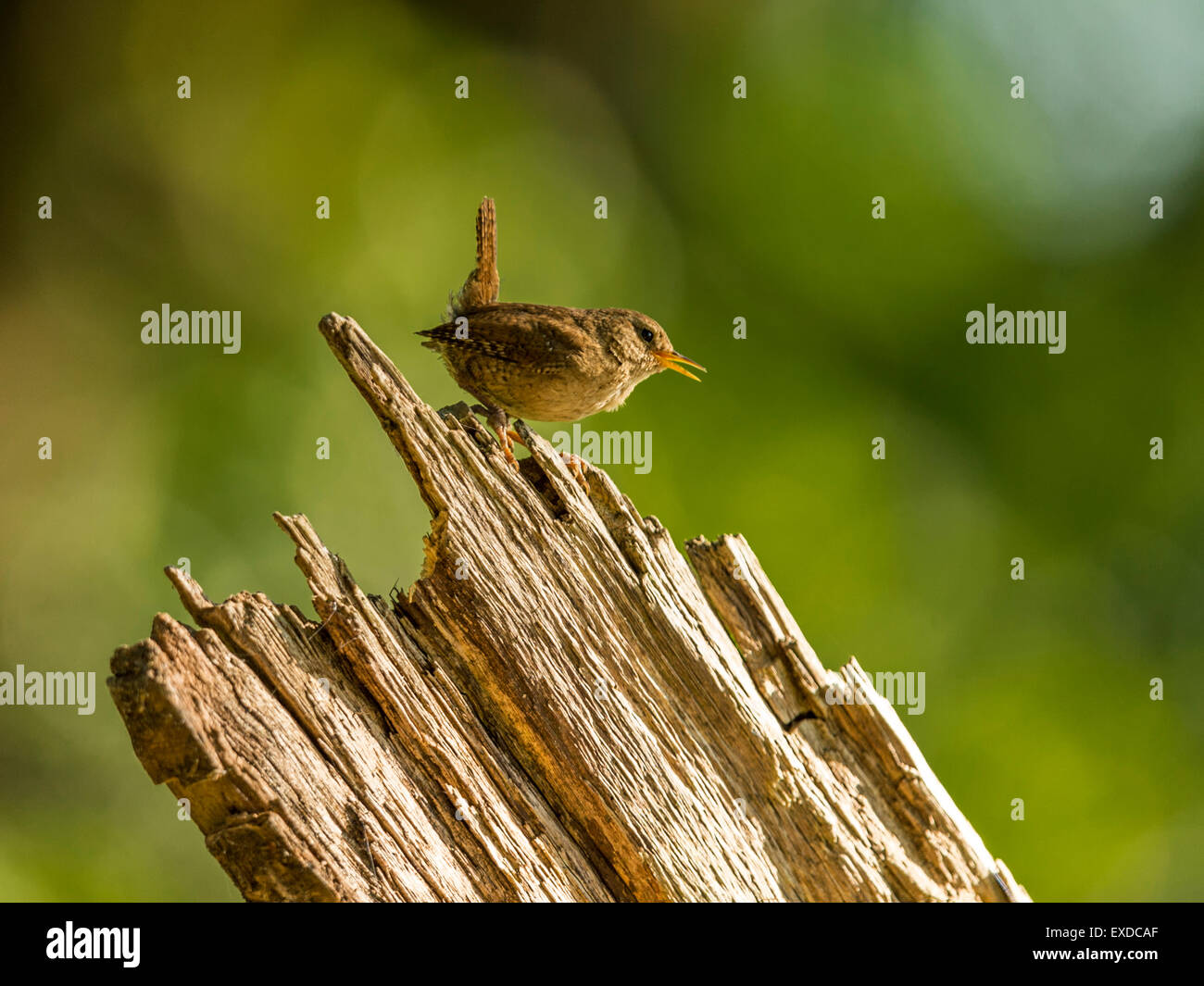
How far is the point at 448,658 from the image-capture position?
3188 millimetres

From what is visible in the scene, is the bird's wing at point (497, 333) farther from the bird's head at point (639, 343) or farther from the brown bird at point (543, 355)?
the bird's head at point (639, 343)

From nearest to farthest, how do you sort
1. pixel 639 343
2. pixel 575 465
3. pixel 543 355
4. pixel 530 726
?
pixel 530 726
pixel 575 465
pixel 543 355
pixel 639 343

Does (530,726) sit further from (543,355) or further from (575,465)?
(543,355)

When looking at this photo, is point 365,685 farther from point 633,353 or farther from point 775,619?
point 633,353

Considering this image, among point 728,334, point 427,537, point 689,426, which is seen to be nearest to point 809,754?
point 427,537

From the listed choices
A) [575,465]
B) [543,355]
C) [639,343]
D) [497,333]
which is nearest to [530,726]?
[575,465]

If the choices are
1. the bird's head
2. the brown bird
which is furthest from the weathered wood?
the bird's head

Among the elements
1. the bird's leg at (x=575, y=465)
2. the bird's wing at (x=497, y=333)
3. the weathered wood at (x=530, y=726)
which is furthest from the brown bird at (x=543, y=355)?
the weathered wood at (x=530, y=726)

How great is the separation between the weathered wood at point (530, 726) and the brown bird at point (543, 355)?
0.77 m

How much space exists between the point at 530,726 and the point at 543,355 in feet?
5.94

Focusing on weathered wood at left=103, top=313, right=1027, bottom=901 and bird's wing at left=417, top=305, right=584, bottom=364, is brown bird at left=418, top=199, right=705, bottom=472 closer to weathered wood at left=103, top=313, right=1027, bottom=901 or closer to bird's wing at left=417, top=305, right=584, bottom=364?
bird's wing at left=417, top=305, right=584, bottom=364

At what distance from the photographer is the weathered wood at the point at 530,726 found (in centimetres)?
263

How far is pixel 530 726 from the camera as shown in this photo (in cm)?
317

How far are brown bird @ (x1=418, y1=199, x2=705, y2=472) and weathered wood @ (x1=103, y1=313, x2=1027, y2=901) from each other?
0.77m
